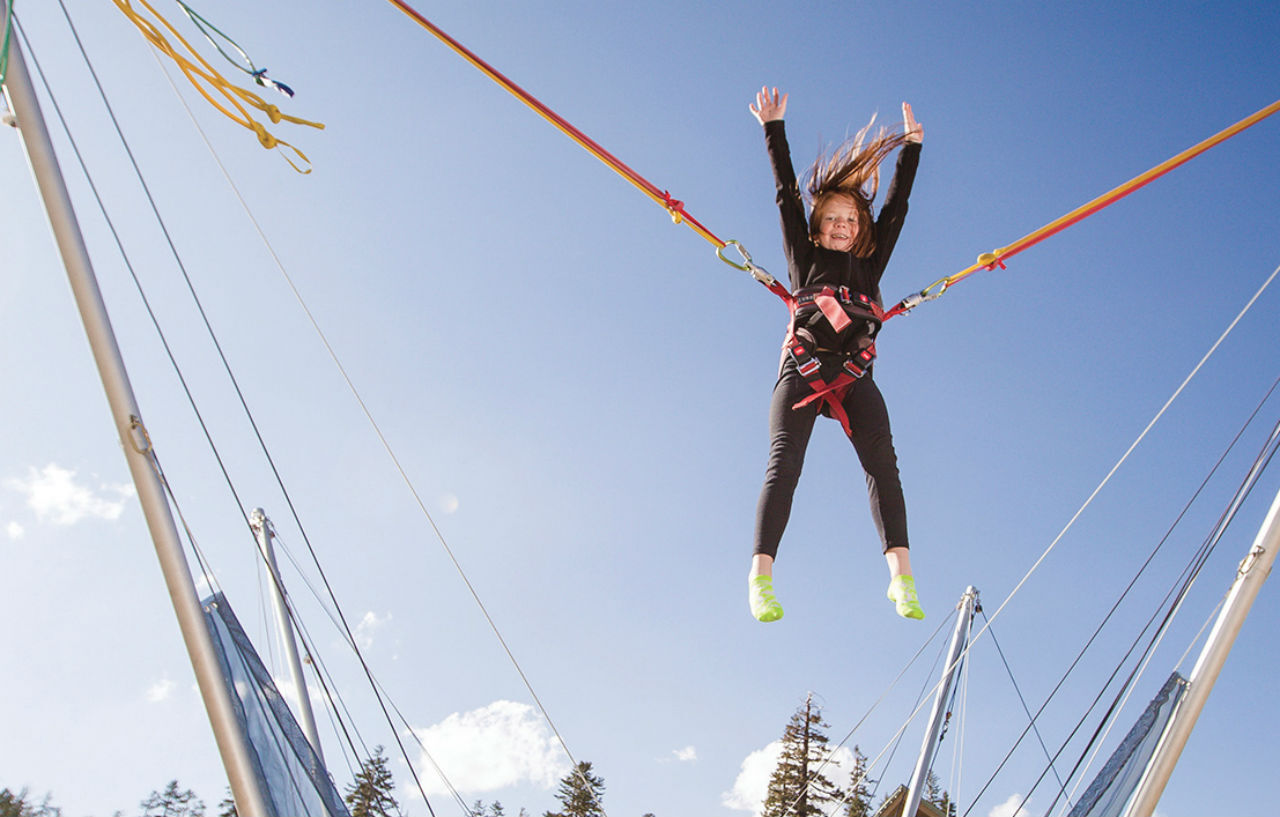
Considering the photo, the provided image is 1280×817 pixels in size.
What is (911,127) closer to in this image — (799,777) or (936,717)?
(936,717)

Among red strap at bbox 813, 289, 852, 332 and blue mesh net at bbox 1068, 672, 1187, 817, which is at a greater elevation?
red strap at bbox 813, 289, 852, 332

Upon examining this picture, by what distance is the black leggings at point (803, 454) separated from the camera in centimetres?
345

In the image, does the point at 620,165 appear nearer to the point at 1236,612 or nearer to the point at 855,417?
the point at 855,417

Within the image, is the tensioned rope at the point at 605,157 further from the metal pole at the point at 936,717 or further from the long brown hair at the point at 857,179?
the metal pole at the point at 936,717

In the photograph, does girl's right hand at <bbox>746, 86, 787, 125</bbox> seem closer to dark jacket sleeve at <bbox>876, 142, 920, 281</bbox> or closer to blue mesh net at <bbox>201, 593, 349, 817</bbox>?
dark jacket sleeve at <bbox>876, 142, 920, 281</bbox>

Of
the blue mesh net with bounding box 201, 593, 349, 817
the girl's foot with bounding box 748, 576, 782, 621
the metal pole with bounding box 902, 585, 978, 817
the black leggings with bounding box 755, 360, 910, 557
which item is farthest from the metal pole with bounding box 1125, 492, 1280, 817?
the metal pole with bounding box 902, 585, 978, 817

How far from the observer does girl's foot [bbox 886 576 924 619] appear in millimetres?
3340

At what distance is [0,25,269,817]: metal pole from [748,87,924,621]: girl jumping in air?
179 centimetres

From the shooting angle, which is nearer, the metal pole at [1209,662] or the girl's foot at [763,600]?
the metal pole at [1209,662]

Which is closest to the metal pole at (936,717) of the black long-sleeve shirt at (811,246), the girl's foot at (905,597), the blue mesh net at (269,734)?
the girl's foot at (905,597)

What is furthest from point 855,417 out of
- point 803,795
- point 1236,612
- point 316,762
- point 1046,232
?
point 803,795

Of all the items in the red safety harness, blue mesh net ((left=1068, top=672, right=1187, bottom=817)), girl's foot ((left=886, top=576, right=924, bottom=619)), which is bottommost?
blue mesh net ((left=1068, top=672, right=1187, bottom=817))

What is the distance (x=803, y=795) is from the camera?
829 inches

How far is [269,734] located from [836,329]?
2.40 meters
